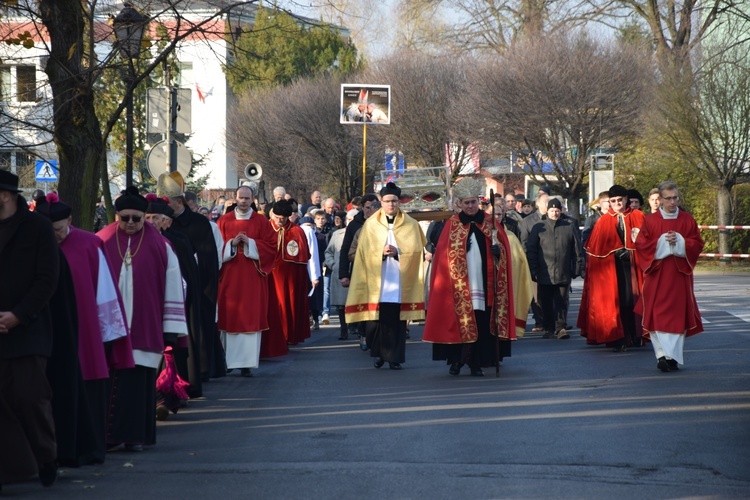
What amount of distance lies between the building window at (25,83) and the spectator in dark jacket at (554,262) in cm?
708

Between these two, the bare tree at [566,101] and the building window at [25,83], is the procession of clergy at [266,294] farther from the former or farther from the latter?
the bare tree at [566,101]

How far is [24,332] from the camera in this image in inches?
284

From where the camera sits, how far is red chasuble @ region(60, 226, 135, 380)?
796 cm

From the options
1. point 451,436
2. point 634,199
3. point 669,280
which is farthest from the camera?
point 634,199

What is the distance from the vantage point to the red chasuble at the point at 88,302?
26.1 ft

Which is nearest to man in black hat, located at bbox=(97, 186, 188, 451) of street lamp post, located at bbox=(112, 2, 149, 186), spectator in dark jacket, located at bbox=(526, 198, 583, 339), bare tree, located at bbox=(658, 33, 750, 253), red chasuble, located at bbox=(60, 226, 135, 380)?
red chasuble, located at bbox=(60, 226, 135, 380)

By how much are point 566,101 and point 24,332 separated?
112 ft

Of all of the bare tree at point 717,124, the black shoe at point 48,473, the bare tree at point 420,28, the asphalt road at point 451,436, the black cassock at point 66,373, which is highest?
the bare tree at point 420,28

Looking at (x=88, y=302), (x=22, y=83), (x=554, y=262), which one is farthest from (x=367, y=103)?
(x=88, y=302)

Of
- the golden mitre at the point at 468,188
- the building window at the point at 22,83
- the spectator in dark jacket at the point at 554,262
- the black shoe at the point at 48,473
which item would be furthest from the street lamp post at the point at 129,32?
the spectator in dark jacket at the point at 554,262

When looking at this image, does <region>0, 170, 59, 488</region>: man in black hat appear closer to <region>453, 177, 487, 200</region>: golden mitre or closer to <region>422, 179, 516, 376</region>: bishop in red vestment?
<region>422, 179, 516, 376</region>: bishop in red vestment

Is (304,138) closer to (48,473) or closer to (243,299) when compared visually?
(243,299)

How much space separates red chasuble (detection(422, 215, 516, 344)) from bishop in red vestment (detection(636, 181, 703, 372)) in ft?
4.67

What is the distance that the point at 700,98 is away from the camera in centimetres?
3559
